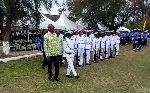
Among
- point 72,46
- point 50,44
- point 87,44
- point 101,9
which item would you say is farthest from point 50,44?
point 101,9

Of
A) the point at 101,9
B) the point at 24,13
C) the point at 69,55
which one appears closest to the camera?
the point at 69,55

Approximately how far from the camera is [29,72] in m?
8.16

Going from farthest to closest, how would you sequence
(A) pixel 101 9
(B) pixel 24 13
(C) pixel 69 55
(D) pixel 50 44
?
(A) pixel 101 9, (B) pixel 24 13, (C) pixel 69 55, (D) pixel 50 44

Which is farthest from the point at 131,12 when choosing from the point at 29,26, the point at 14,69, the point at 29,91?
the point at 29,91

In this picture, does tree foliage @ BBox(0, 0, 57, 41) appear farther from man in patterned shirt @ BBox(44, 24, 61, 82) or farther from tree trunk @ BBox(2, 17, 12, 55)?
man in patterned shirt @ BBox(44, 24, 61, 82)

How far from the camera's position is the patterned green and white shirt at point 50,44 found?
Result: 6.38 metres

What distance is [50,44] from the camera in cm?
641

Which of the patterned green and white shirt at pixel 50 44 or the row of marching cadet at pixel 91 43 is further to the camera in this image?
the row of marching cadet at pixel 91 43

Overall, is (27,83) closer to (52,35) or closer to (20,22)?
(52,35)

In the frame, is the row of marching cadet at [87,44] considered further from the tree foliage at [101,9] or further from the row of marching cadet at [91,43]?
the tree foliage at [101,9]

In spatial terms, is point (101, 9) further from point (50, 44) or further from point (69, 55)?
point (50, 44)

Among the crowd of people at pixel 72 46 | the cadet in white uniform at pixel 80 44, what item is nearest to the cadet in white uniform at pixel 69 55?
the crowd of people at pixel 72 46

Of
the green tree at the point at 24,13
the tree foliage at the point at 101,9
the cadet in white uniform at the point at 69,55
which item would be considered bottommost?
the cadet in white uniform at the point at 69,55

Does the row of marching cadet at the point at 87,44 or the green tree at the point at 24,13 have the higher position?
the green tree at the point at 24,13
